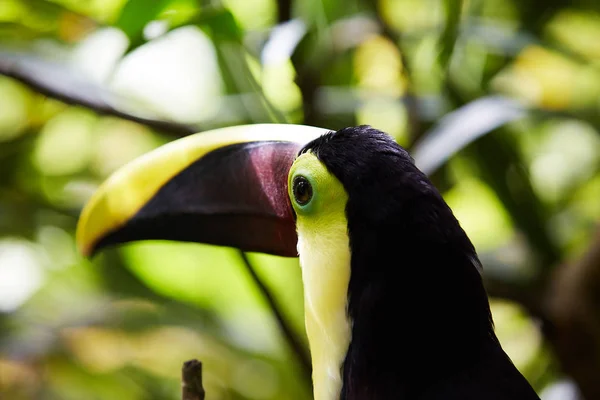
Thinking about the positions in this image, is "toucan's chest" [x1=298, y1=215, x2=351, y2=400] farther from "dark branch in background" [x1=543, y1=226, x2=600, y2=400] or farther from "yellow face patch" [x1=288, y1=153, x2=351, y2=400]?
"dark branch in background" [x1=543, y1=226, x2=600, y2=400]

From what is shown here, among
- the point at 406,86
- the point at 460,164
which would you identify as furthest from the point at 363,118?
the point at 460,164

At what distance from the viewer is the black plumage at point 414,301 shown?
3.13 ft

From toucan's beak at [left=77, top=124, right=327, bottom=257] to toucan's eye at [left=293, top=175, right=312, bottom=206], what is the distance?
13cm

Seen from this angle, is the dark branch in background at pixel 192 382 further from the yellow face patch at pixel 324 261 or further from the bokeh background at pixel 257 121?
the bokeh background at pixel 257 121

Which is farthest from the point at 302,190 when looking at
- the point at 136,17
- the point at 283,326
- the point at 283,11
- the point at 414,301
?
the point at 283,326

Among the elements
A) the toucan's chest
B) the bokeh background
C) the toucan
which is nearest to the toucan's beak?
the toucan

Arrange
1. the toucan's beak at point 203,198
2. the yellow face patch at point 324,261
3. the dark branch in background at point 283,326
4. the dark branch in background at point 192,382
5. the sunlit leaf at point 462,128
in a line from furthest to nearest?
1. the dark branch in background at point 283,326
2. the sunlit leaf at point 462,128
3. the toucan's beak at point 203,198
4. the yellow face patch at point 324,261
5. the dark branch in background at point 192,382

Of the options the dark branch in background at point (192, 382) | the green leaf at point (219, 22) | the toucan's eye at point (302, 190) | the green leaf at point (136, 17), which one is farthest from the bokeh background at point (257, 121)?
the dark branch in background at point (192, 382)

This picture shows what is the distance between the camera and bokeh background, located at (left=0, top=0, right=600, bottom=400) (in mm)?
1819

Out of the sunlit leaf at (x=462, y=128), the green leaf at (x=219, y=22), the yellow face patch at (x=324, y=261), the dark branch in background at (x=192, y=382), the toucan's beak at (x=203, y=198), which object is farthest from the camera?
the sunlit leaf at (x=462, y=128)

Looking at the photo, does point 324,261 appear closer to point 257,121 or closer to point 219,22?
point 219,22

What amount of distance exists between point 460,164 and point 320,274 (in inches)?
51.0

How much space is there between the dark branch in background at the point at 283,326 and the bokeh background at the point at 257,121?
0.01 m

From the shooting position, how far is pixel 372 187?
984mm
